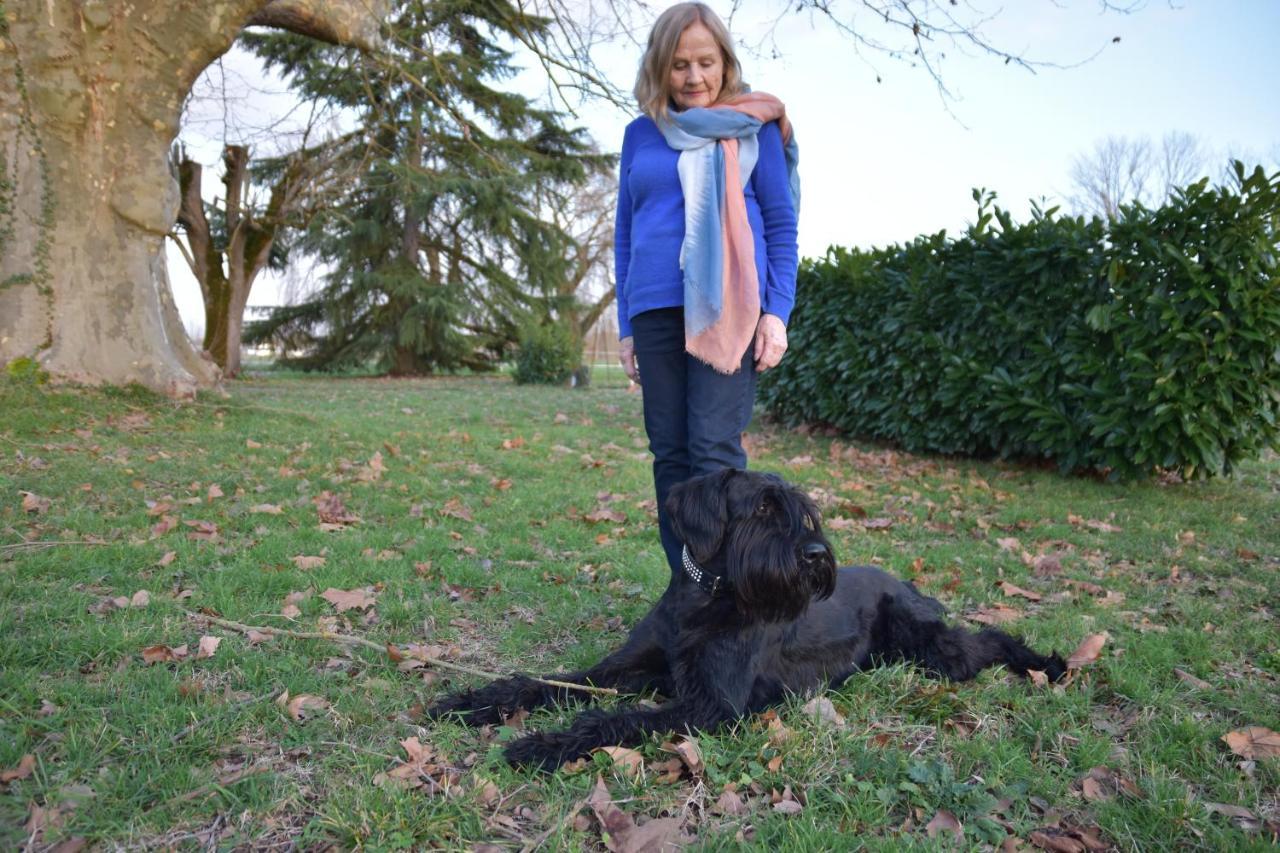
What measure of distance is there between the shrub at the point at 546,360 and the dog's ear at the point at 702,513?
16.4 metres

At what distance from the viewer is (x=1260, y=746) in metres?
2.46

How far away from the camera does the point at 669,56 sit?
9.99ft

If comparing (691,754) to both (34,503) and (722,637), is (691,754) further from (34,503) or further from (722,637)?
(34,503)

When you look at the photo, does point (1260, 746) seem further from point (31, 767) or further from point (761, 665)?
point (31, 767)

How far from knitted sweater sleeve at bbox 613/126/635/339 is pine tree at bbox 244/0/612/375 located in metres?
17.3

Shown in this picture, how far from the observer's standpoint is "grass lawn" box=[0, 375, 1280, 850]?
202 cm

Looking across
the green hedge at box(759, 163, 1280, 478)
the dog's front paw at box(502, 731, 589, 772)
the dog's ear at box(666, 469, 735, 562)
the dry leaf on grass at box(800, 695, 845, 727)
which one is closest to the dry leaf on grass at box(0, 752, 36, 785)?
the dog's front paw at box(502, 731, 589, 772)

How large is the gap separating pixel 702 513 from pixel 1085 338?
5511 mm

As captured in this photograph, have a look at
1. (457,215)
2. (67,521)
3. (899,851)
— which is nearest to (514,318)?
(457,215)

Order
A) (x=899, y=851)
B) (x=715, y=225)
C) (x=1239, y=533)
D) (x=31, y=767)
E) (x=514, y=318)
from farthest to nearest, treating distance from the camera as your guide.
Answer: (x=514, y=318), (x=1239, y=533), (x=715, y=225), (x=31, y=767), (x=899, y=851)

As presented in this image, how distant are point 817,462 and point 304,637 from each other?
571 centimetres

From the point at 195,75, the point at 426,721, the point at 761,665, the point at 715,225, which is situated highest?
the point at 195,75

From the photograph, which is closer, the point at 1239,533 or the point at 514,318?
the point at 1239,533

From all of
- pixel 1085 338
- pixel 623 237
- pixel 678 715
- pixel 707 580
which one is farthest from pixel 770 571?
pixel 1085 338
